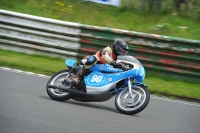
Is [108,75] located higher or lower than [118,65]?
lower

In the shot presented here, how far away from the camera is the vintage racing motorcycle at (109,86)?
26.8 feet

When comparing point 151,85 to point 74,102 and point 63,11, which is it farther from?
point 63,11

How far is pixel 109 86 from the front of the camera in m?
8.41

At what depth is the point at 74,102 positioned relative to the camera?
8.94m

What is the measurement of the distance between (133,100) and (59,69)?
3.63 meters

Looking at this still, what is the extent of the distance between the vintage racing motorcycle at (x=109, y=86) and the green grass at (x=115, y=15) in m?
5.62

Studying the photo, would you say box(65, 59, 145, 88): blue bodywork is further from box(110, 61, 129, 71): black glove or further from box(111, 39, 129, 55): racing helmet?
box(111, 39, 129, 55): racing helmet

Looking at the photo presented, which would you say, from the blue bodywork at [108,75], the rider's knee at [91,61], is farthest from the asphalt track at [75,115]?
the rider's knee at [91,61]

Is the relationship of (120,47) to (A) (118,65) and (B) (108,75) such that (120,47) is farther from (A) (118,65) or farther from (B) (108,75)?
(B) (108,75)

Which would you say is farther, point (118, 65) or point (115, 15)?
point (115, 15)

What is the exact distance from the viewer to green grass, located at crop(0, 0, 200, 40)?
46.2 feet

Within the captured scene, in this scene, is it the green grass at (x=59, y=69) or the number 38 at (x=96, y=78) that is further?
the green grass at (x=59, y=69)

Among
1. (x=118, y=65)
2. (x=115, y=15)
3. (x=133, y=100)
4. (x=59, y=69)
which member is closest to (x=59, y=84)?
(x=118, y=65)

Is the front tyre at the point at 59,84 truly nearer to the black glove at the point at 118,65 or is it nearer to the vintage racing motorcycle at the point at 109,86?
the vintage racing motorcycle at the point at 109,86
